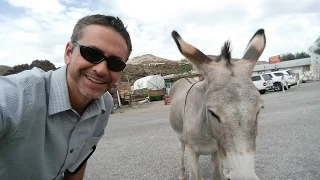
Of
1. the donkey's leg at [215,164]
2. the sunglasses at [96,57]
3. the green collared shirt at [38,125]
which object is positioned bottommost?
the donkey's leg at [215,164]

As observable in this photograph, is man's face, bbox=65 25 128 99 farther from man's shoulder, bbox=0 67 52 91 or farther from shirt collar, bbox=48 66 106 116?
man's shoulder, bbox=0 67 52 91

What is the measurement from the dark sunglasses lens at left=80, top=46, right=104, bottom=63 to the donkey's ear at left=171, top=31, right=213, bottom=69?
1.06 metres

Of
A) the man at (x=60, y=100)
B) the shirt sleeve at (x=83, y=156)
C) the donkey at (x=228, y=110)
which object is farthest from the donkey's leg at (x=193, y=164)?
the man at (x=60, y=100)

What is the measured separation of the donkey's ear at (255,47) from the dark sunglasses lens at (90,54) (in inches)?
65.1

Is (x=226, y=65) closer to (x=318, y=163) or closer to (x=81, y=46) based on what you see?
(x=81, y=46)

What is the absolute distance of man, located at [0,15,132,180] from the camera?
1586mm

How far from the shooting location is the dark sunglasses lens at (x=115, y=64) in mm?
1884

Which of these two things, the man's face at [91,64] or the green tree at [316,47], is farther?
the green tree at [316,47]

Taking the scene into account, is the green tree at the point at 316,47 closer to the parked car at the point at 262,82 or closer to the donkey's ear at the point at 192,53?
the parked car at the point at 262,82

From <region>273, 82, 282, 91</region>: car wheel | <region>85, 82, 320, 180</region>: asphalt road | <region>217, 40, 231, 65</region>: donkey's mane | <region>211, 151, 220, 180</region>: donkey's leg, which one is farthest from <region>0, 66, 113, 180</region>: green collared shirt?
<region>273, 82, 282, 91</region>: car wheel

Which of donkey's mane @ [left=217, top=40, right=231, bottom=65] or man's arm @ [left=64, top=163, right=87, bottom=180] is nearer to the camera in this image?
man's arm @ [left=64, top=163, right=87, bottom=180]

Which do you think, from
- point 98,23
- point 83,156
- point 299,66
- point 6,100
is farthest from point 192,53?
point 299,66

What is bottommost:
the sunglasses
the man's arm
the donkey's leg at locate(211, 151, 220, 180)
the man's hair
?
the donkey's leg at locate(211, 151, 220, 180)

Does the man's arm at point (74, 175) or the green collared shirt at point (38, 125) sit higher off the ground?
the green collared shirt at point (38, 125)
